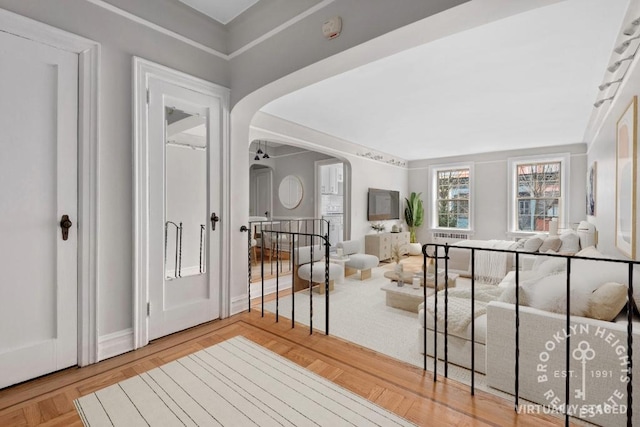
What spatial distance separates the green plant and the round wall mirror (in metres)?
3.09

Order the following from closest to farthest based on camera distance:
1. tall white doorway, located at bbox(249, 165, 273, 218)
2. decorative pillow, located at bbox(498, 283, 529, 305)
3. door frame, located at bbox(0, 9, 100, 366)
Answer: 1. decorative pillow, located at bbox(498, 283, 529, 305)
2. door frame, located at bbox(0, 9, 100, 366)
3. tall white doorway, located at bbox(249, 165, 273, 218)

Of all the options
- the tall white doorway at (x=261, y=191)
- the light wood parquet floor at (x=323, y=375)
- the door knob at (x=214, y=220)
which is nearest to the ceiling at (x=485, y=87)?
the door knob at (x=214, y=220)

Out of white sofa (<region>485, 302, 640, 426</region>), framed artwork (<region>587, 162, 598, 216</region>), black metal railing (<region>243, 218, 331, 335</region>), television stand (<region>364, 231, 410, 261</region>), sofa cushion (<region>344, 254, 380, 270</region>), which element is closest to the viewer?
white sofa (<region>485, 302, 640, 426</region>)

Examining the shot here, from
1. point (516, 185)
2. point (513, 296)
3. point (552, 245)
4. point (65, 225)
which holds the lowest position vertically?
point (513, 296)

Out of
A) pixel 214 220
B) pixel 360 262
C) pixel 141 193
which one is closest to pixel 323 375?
pixel 214 220

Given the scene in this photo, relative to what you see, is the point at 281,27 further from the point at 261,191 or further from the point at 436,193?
the point at 436,193

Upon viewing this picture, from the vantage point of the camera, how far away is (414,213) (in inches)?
314

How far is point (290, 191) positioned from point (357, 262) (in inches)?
127

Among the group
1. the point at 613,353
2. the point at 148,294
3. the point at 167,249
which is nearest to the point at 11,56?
the point at 167,249

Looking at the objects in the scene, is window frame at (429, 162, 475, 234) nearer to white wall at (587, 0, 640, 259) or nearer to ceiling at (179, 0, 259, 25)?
white wall at (587, 0, 640, 259)

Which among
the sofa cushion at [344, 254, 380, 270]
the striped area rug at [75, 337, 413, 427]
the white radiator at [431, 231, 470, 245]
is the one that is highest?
the white radiator at [431, 231, 470, 245]

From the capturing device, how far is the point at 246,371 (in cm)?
198

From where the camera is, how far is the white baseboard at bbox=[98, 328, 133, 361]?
2139 mm

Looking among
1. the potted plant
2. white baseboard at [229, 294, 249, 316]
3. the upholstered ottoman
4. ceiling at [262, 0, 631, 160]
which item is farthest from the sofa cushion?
the potted plant
